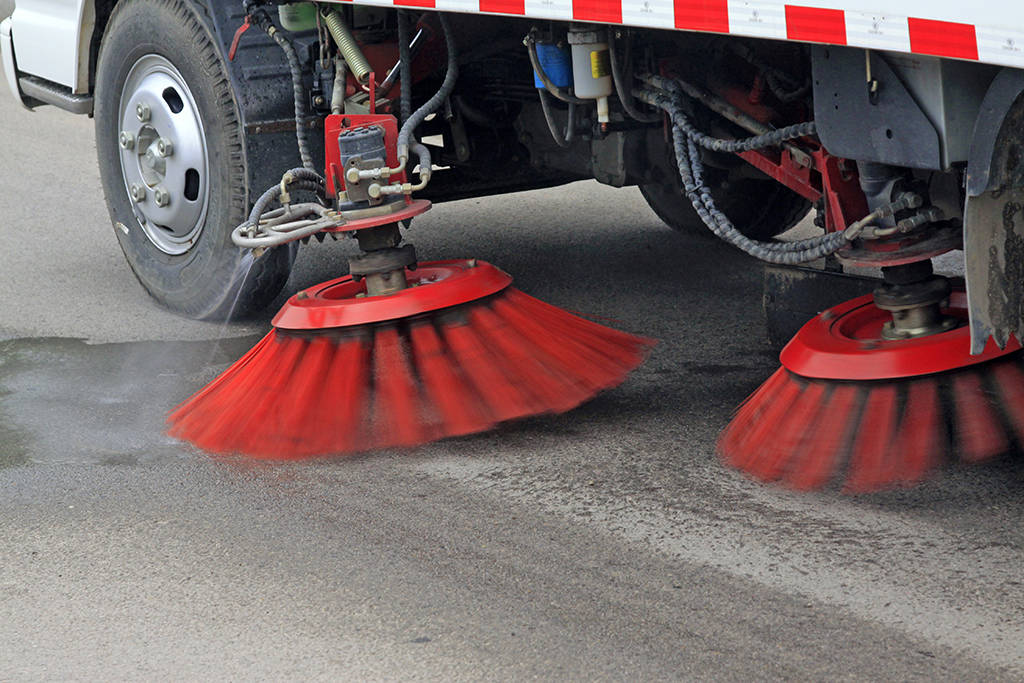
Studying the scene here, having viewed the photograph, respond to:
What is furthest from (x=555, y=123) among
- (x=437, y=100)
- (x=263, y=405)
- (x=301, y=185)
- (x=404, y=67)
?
(x=263, y=405)

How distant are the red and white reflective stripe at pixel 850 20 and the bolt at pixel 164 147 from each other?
1688mm

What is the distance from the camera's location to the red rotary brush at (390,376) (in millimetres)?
2979

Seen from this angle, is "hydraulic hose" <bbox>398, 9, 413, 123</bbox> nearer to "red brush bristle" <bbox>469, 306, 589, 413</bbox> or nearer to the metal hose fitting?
the metal hose fitting

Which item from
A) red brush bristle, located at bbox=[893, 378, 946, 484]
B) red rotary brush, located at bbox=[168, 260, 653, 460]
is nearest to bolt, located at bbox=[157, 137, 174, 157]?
red rotary brush, located at bbox=[168, 260, 653, 460]

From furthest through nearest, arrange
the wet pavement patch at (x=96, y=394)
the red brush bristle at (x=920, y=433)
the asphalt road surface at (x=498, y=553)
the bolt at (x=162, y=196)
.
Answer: the bolt at (x=162, y=196) → the wet pavement patch at (x=96, y=394) → the red brush bristle at (x=920, y=433) → the asphalt road surface at (x=498, y=553)

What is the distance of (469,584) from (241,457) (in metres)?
0.88

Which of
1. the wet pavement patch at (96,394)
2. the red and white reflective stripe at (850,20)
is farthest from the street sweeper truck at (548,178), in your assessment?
the wet pavement patch at (96,394)

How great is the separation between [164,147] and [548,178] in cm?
123

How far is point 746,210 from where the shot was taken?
420 cm

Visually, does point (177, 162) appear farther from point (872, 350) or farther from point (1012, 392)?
point (1012, 392)

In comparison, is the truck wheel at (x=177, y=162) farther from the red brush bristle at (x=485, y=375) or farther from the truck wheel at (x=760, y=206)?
the truck wheel at (x=760, y=206)

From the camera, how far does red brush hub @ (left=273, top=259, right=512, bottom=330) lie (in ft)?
9.84

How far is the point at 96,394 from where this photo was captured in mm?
3510

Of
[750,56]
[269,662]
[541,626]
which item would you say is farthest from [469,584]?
[750,56]
